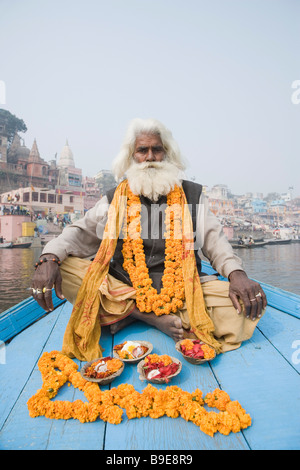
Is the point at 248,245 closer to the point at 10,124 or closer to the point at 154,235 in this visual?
the point at 154,235

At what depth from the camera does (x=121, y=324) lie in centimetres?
226

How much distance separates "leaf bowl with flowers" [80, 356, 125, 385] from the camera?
1529 mm

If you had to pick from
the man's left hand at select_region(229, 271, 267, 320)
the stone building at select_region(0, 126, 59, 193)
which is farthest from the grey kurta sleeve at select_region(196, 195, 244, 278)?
the stone building at select_region(0, 126, 59, 193)

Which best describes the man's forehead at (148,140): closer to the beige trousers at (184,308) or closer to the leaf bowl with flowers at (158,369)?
the beige trousers at (184,308)

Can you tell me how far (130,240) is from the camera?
252 centimetres

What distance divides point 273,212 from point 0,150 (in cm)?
5329

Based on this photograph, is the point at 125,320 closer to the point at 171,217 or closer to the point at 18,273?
the point at 171,217

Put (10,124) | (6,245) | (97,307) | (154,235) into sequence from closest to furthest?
(97,307), (154,235), (6,245), (10,124)

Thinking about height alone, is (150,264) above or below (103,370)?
above

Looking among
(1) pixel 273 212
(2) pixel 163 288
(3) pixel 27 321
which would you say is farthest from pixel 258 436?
(1) pixel 273 212

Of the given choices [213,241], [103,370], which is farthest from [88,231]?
[103,370]

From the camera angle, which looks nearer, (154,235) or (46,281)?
(46,281)

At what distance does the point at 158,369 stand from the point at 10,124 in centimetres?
5321

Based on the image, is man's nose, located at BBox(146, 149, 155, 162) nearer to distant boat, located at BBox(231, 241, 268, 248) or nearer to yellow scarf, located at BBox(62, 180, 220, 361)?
yellow scarf, located at BBox(62, 180, 220, 361)
